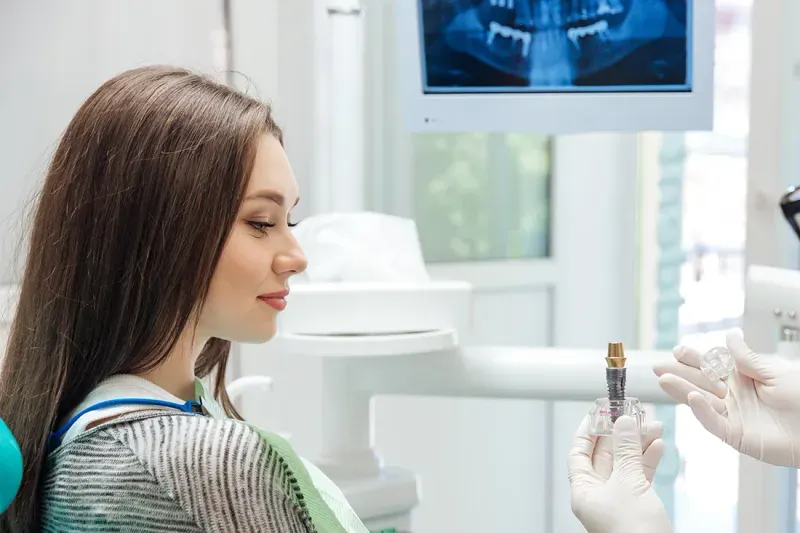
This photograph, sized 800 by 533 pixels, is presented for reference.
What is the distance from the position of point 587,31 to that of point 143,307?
44.7 inches

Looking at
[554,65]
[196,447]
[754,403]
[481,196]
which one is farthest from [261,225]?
[481,196]

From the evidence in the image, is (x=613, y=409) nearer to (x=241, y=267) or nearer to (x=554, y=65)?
(x=241, y=267)

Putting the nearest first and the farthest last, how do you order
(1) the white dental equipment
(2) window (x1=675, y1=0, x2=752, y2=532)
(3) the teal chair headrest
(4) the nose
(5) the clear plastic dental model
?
(3) the teal chair headrest < (4) the nose < (5) the clear plastic dental model < (1) the white dental equipment < (2) window (x1=675, y1=0, x2=752, y2=532)

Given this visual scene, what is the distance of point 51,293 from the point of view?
3.21ft

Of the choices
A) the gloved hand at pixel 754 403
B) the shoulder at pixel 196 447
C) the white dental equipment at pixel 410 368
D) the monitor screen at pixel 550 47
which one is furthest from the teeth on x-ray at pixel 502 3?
the shoulder at pixel 196 447

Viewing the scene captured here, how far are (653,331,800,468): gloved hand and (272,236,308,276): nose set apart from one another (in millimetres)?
502

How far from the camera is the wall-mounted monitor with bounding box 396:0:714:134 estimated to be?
1.76 metres

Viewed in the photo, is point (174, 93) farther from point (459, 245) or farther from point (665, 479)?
point (665, 479)

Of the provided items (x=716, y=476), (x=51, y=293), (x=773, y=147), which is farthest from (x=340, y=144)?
(x=716, y=476)

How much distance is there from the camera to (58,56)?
188cm

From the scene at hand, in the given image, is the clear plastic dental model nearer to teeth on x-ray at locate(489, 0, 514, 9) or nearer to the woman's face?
the woman's face

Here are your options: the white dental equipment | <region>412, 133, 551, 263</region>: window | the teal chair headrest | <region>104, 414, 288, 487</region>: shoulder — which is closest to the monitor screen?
the white dental equipment

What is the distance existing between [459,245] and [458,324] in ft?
Result: 3.08

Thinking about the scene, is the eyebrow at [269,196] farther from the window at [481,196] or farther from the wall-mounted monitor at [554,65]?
the window at [481,196]
